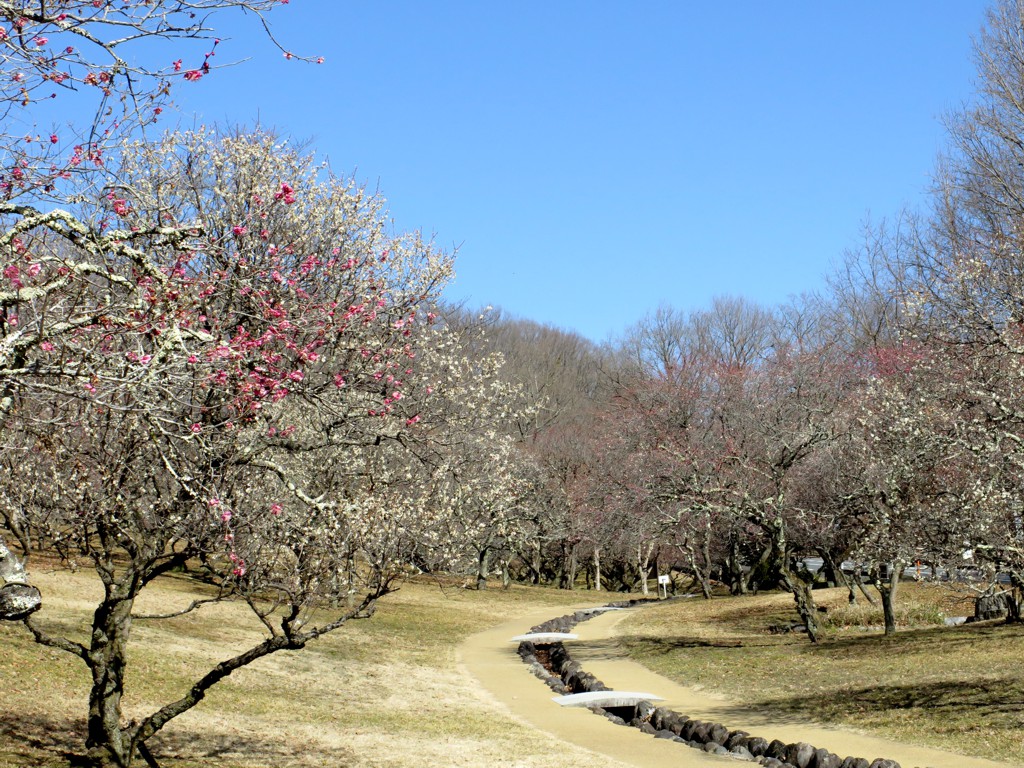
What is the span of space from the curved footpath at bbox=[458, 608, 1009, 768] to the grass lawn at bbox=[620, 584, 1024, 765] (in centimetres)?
46

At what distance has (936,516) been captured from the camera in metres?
14.7

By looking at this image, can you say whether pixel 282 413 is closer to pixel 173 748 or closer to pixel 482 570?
pixel 173 748

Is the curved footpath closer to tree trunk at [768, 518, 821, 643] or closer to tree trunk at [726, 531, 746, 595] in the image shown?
tree trunk at [768, 518, 821, 643]

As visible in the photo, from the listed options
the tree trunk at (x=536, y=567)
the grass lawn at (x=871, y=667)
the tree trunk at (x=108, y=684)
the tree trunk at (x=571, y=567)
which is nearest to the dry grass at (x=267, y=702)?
the tree trunk at (x=108, y=684)

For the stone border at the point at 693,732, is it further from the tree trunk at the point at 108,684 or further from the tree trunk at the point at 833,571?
the tree trunk at the point at 833,571

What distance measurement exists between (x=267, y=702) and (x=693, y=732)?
7.07 metres

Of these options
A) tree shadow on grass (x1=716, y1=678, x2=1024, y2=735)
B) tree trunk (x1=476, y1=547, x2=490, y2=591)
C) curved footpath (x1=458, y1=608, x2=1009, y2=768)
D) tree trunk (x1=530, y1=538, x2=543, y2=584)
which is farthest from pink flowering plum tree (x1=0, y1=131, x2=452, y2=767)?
tree trunk (x1=530, y1=538, x2=543, y2=584)

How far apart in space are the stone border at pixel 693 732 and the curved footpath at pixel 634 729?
28cm

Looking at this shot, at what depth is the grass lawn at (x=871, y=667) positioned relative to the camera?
45.3 ft

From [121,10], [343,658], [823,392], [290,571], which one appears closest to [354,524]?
[290,571]

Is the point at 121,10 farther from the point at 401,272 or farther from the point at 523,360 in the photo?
the point at 523,360

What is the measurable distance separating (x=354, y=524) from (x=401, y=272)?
25.8ft

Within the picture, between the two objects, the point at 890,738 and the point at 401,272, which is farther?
the point at 401,272

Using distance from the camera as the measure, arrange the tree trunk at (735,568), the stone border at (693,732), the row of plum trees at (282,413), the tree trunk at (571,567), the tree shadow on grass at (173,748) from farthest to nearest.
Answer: the tree trunk at (571,567) < the tree trunk at (735,568) < the stone border at (693,732) < the tree shadow on grass at (173,748) < the row of plum trees at (282,413)
